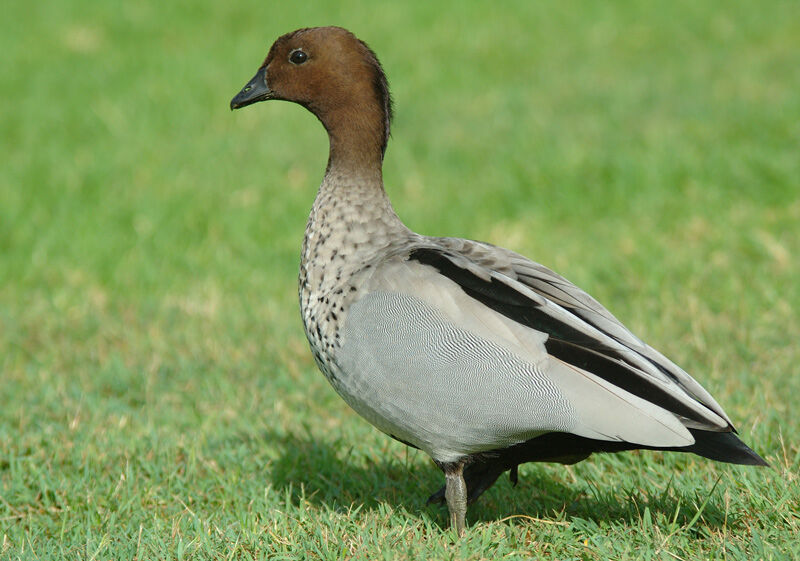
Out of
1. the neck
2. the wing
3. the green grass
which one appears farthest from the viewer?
the neck

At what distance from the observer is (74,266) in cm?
664

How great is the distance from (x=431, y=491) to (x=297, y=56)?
171 cm

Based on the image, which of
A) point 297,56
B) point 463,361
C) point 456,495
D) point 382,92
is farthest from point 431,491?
point 297,56

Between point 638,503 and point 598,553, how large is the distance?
1.39 feet

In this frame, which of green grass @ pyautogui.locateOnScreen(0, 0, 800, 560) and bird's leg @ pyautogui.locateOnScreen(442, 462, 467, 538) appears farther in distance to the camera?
green grass @ pyautogui.locateOnScreen(0, 0, 800, 560)

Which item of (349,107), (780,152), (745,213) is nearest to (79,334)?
(349,107)

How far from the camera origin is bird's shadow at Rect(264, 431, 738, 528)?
10.7ft

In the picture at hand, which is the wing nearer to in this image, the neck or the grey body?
the grey body

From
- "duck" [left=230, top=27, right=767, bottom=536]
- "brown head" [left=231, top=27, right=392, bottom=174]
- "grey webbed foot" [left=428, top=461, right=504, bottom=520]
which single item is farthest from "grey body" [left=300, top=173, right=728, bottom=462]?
"brown head" [left=231, top=27, right=392, bottom=174]

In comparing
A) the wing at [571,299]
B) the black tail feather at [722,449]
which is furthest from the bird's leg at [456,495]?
the black tail feather at [722,449]

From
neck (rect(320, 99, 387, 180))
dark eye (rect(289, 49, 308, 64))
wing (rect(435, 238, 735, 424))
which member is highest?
dark eye (rect(289, 49, 308, 64))

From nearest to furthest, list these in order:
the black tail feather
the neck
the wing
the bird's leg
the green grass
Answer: the black tail feather
the wing
the bird's leg
the green grass
the neck

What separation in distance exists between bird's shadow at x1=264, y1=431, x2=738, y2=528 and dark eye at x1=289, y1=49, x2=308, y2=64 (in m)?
1.52

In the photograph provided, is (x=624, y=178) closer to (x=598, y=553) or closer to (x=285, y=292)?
(x=285, y=292)
